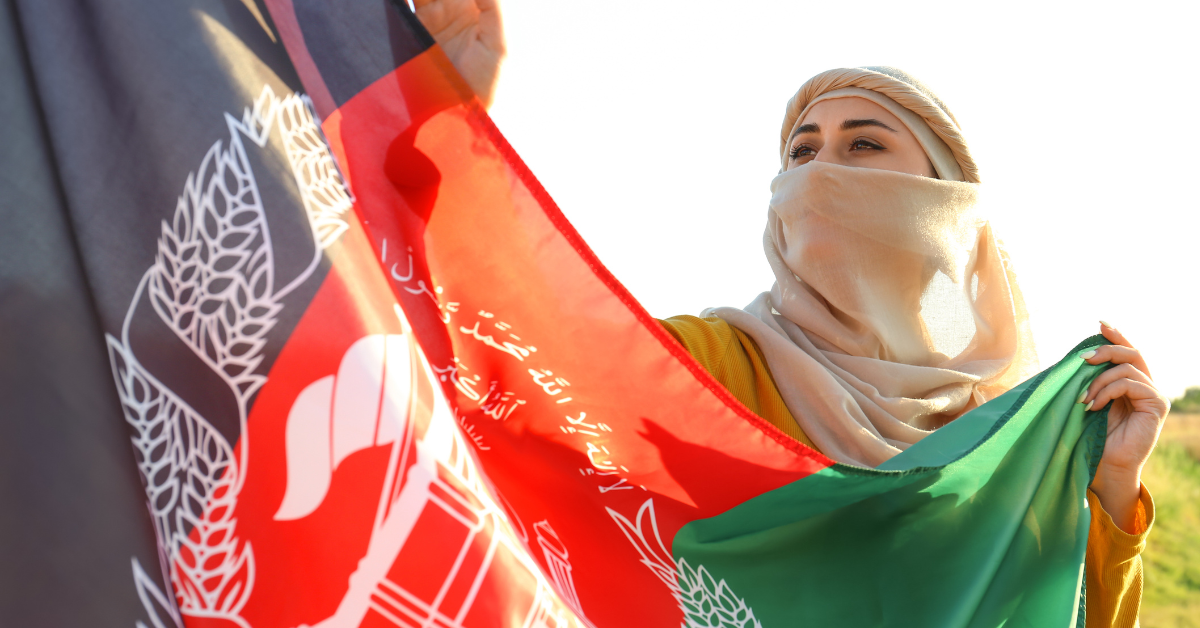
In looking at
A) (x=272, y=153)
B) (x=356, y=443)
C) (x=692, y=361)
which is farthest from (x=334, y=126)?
(x=692, y=361)

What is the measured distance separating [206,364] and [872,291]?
4.74 feet

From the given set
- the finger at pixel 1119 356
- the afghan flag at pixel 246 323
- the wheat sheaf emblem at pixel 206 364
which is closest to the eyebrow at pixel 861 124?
the finger at pixel 1119 356

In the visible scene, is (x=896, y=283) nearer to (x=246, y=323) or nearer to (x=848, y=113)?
(x=848, y=113)

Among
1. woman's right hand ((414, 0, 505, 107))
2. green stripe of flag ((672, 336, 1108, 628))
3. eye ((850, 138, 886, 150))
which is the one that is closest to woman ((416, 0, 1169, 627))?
eye ((850, 138, 886, 150))

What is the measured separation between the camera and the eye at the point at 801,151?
1852 millimetres


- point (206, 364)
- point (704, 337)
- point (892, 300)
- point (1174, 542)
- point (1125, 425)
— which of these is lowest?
point (1174, 542)

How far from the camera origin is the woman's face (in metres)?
1.75

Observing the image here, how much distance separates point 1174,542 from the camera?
5.79 metres

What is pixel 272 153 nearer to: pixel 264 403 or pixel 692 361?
pixel 264 403

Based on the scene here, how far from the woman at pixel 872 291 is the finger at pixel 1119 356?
13.4 inches

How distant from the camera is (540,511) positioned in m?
0.92

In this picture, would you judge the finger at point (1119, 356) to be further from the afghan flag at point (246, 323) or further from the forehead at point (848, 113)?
the afghan flag at point (246, 323)

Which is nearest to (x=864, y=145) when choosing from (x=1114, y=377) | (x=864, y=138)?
(x=864, y=138)

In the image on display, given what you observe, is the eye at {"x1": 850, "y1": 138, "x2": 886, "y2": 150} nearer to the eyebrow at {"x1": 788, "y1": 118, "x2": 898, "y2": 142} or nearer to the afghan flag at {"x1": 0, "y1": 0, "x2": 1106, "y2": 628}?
the eyebrow at {"x1": 788, "y1": 118, "x2": 898, "y2": 142}
